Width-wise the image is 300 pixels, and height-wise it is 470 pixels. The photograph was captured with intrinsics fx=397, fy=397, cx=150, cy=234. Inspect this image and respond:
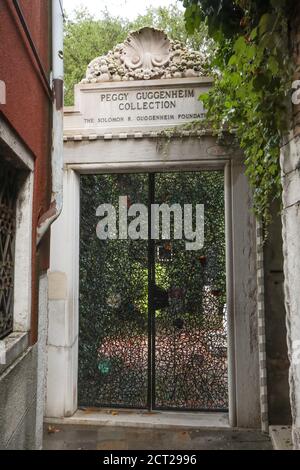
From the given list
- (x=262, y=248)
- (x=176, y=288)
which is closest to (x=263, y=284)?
(x=262, y=248)

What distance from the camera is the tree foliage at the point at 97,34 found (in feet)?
45.7

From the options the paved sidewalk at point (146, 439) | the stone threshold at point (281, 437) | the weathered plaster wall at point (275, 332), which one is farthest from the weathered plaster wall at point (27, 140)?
the weathered plaster wall at point (275, 332)

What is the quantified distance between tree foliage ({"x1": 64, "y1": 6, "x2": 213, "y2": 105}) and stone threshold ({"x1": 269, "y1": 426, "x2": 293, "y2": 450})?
40.4 feet

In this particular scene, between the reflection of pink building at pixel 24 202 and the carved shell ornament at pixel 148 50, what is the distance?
136cm

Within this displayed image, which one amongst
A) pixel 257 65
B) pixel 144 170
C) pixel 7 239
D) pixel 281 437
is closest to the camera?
pixel 257 65

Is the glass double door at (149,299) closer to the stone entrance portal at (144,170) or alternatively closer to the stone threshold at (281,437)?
the stone entrance portal at (144,170)

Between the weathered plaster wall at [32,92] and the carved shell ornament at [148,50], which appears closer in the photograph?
the weathered plaster wall at [32,92]

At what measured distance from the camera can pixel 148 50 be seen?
536 centimetres

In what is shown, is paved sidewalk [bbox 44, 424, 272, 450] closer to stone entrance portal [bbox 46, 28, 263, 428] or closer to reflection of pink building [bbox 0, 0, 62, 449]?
stone entrance portal [bbox 46, 28, 263, 428]

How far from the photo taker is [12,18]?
2918 millimetres

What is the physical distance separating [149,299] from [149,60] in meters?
3.24

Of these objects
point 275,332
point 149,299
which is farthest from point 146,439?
point 275,332

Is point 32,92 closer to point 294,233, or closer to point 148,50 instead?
point 148,50
